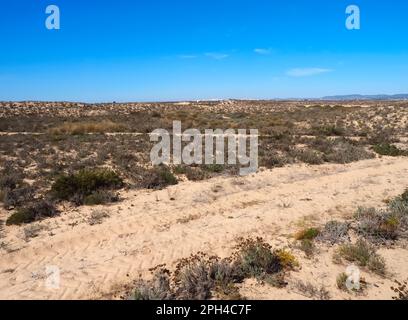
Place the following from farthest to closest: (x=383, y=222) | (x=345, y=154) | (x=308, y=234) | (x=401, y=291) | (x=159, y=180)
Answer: (x=345, y=154) → (x=159, y=180) → (x=383, y=222) → (x=308, y=234) → (x=401, y=291)

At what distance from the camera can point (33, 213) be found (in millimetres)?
9672

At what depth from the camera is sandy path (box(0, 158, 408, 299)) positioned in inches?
263

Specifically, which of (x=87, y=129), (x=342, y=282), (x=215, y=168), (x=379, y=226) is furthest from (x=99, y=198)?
(x=87, y=129)

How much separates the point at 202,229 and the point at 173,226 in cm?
74

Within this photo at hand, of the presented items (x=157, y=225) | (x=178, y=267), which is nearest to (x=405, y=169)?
(x=157, y=225)

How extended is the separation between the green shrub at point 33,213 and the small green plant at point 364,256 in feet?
24.0

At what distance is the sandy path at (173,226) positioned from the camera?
6.69 m

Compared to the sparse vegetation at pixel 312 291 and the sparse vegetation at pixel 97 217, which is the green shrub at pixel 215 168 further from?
the sparse vegetation at pixel 312 291

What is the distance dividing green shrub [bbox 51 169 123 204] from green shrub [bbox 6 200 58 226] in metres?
0.70

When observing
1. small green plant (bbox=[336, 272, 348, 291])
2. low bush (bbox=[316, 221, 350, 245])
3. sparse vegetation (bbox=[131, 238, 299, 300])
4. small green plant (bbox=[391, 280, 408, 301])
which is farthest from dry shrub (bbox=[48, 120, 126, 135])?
small green plant (bbox=[391, 280, 408, 301])

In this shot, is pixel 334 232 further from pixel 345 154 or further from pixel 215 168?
pixel 345 154

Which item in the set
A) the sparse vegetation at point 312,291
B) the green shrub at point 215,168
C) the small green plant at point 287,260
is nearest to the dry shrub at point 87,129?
the green shrub at point 215,168

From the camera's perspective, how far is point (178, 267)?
22.1 ft

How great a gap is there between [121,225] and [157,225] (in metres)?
0.88
